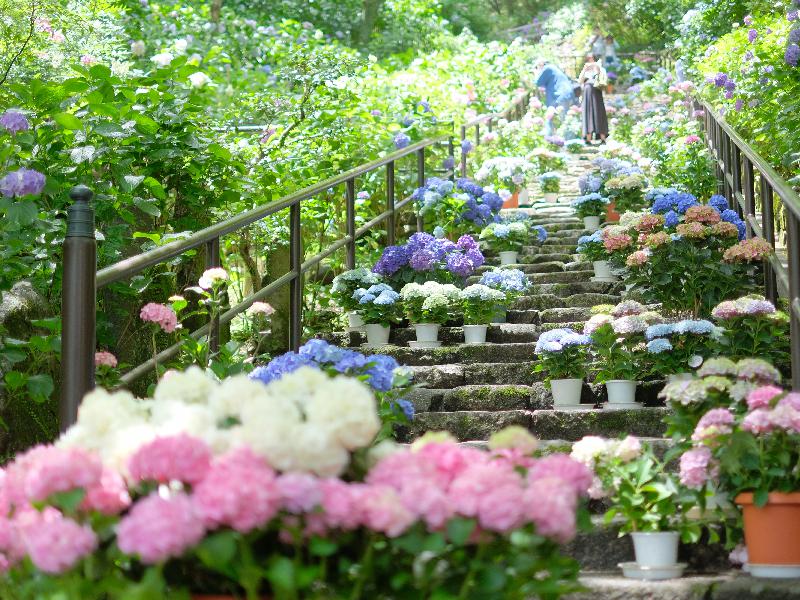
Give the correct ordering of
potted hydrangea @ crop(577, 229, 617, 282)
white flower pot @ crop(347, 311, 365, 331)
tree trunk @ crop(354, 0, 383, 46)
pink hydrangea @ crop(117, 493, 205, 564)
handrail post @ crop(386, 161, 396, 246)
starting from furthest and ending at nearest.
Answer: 1. tree trunk @ crop(354, 0, 383, 46)
2. handrail post @ crop(386, 161, 396, 246)
3. potted hydrangea @ crop(577, 229, 617, 282)
4. white flower pot @ crop(347, 311, 365, 331)
5. pink hydrangea @ crop(117, 493, 205, 564)

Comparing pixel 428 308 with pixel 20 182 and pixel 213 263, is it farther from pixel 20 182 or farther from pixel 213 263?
pixel 20 182

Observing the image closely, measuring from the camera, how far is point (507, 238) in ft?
24.7

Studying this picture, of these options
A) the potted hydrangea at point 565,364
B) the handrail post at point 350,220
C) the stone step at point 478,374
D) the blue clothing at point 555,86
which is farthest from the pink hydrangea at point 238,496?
the blue clothing at point 555,86

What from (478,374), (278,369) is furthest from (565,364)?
(278,369)

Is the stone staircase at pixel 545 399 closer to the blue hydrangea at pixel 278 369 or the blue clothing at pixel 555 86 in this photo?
the blue hydrangea at pixel 278 369

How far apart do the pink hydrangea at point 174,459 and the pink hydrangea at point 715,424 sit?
5.26ft

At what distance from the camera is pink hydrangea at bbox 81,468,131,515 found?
1951 mm

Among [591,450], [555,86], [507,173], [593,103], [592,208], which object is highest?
[555,86]

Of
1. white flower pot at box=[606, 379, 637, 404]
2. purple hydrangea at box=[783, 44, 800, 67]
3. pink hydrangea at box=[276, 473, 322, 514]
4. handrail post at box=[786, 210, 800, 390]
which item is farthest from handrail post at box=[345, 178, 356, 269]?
pink hydrangea at box=[276, 473, 322, 514]

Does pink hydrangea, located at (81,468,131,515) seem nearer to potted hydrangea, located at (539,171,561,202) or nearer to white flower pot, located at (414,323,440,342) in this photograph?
white flower pot, located at (414,323,440,342)

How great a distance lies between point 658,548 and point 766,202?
8.35 ft

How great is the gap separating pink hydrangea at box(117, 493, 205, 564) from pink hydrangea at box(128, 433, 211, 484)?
3.7 inches

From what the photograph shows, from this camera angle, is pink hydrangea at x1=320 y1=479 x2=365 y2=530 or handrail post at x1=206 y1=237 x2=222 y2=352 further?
handrail post at x1=206 y1=237 x2=222 y2=352

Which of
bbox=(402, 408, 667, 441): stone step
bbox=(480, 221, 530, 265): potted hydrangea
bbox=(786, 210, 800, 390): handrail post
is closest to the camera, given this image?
bbox=(786, 210, 800, 390): handrail post
